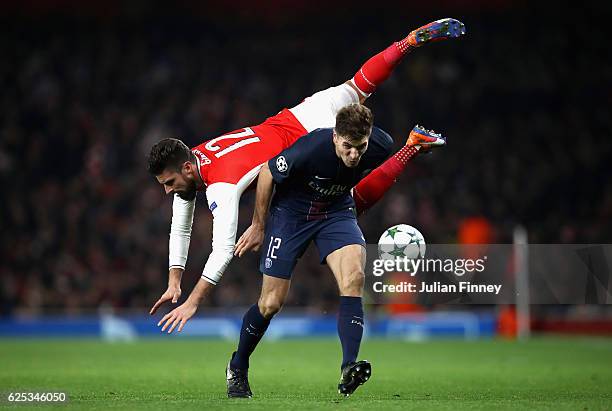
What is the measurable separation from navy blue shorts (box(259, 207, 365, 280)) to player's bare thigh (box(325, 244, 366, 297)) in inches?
3.5

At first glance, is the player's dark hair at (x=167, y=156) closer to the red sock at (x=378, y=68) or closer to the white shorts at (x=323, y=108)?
the white shorts at (x=323, y=108)

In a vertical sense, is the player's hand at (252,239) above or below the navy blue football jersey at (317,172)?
below

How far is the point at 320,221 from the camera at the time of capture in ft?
21.2

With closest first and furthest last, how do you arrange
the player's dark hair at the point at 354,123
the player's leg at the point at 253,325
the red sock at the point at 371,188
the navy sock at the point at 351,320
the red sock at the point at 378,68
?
the player's dark hair at the point at 354,123 → the navy sock at the point at 351,320 → the player's leg at the point at 253,325 → the red sock at the point at 371,188 → the red sock at the point at 378,68

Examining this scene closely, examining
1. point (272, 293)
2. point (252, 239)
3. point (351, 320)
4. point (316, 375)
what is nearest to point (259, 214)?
point (252, 239)

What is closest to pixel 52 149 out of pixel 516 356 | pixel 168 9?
pixel 168 9

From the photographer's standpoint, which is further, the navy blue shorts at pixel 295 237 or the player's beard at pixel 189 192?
the player's beard at pixel 189 192

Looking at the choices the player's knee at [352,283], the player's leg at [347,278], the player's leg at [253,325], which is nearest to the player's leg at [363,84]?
the player's leg at [347,278]

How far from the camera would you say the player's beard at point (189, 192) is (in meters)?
6.59

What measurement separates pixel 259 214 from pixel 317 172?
0.45 metres

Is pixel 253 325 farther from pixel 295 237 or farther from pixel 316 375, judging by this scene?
pixel 316 375

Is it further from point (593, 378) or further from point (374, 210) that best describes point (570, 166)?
point (593, 378)

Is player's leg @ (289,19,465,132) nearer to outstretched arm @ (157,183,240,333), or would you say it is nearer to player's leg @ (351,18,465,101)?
player's leg @ (351,18,465,101)

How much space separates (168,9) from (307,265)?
24.4 feet
